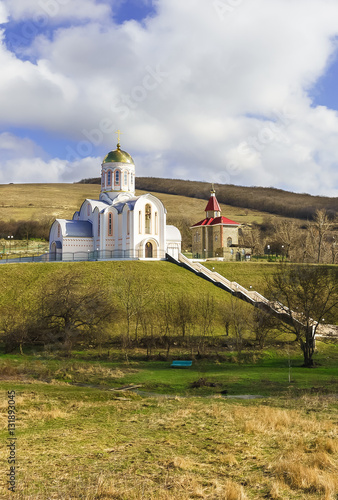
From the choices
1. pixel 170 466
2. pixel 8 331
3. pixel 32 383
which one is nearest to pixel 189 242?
pixel 8 331

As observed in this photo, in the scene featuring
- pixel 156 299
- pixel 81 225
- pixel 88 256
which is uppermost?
pixel 81 225

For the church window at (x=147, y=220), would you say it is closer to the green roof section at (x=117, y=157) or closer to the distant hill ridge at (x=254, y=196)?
the green roof section at (x=117, y=157)

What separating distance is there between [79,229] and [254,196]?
11530cm

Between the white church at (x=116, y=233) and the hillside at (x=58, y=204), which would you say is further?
the hillside at (x=58, y=204)

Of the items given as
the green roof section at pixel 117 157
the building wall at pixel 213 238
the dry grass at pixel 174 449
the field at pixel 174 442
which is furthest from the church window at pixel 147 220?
the dry grass at pixel 174 449

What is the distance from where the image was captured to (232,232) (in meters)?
66.9

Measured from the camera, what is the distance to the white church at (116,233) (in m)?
52.2

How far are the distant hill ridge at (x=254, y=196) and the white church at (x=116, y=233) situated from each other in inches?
3555

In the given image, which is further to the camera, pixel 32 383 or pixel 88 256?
pixel 88 256

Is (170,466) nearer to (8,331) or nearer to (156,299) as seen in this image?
(8,331)

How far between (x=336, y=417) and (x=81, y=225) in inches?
1760

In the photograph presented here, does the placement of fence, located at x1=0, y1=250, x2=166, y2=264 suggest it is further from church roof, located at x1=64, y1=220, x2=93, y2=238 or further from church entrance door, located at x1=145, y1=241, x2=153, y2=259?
church roof, located at x1=64, y1=220, x2=93, y2=238

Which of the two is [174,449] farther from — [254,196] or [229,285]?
[254,196]

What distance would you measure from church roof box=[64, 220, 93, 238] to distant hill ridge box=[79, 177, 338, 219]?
94.2 meters
